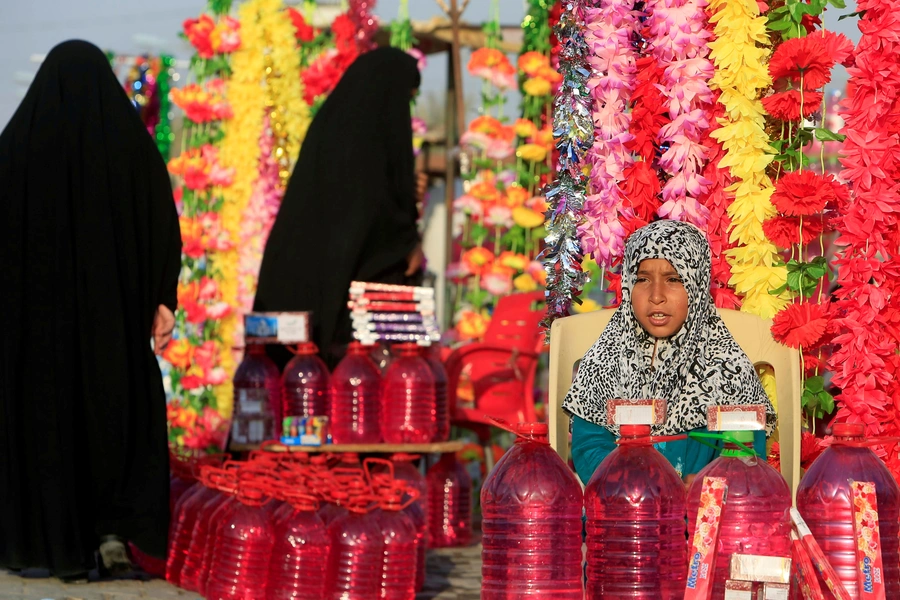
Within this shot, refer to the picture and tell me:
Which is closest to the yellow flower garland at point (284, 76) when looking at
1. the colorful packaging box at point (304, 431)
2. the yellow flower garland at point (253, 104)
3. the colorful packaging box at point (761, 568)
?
the yellow flower garland at point (253, 104)

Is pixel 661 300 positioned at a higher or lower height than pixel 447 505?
higher

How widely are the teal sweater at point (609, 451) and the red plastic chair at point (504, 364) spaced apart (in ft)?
13.4

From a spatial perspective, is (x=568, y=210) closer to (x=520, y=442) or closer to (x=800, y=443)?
(x=800, y=443)

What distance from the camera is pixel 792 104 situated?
4457 mm

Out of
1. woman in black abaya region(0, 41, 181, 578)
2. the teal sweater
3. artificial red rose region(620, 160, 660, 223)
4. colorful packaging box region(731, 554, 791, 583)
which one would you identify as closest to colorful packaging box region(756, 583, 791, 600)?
colorful packaging box region(731, 554, 791, 583)

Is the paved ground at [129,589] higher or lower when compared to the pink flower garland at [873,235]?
lower

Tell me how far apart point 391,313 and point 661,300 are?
3.01 metres

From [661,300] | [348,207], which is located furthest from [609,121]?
[348,207]

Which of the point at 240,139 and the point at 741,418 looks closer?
the point at 741,418

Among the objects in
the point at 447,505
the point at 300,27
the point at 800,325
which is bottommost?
the point at 447,505

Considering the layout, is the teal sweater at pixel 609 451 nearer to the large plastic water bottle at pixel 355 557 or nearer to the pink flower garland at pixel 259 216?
the large plastic water bottle at pixel 355 557

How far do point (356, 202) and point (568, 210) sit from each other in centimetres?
279

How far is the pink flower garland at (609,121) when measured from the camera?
4.67 m

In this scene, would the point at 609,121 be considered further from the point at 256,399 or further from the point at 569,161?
the point at 256,399
